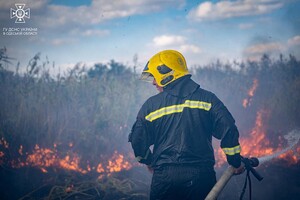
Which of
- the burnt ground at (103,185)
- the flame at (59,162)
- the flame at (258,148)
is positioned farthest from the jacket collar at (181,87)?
the flame at (59,162)

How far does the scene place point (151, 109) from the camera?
3.86 meters

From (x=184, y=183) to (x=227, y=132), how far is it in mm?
807

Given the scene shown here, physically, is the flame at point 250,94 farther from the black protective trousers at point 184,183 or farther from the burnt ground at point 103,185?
the black protective trousers at point 184,183

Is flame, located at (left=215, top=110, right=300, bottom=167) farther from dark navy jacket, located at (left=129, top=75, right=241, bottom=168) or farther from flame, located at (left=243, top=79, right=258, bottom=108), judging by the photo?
dark navy jacket, located at (left=129, top=75, right=241, bottom=168)

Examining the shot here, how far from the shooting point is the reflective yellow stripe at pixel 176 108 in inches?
145

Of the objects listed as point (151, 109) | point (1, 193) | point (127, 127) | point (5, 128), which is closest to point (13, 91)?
point (5, 128)

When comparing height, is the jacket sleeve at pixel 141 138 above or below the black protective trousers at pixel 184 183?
above

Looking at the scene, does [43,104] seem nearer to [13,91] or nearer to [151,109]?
[13,91]

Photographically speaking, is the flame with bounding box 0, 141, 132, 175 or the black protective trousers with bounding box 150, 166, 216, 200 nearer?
the black protective trousers with bounding box 150, 166, 216, 200

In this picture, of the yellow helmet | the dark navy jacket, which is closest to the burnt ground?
the dark navy jacket

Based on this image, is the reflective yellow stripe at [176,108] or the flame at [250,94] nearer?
the reflective yellow stripe at [176,108]

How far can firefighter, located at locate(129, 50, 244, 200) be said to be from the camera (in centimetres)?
359

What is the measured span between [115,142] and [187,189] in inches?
270

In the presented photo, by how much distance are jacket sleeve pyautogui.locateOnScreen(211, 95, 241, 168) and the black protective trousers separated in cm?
36
